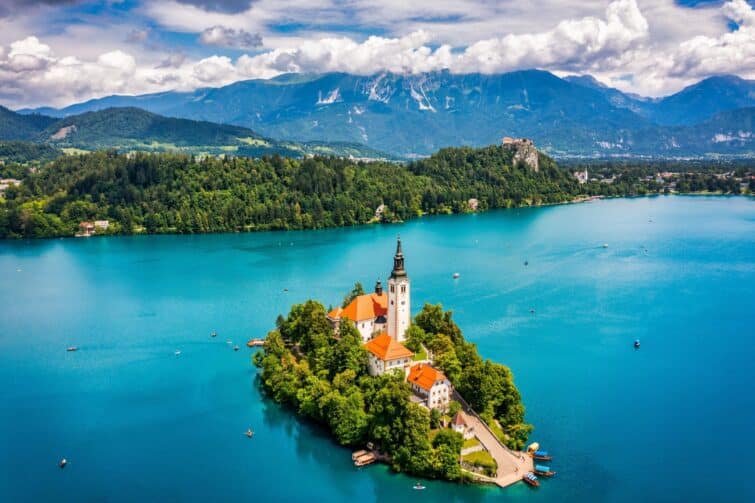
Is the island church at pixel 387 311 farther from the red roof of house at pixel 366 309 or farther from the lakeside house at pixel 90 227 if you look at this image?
the lakeside house at pixel 90 227

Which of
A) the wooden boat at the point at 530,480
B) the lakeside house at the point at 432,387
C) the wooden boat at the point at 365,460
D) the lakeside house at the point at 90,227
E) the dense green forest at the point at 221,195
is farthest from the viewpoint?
the dense green forest at the point at 221,195

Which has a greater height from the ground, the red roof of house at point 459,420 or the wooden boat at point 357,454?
the red roof of house at point 459,420

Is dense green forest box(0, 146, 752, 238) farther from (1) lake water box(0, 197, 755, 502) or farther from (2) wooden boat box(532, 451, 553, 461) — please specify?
(2) wooden boat box(532, 451, 553, 461)

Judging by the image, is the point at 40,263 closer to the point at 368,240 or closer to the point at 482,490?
the point at 368,240

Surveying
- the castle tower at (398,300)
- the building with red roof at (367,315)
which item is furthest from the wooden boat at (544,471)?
the building with red roof at (367,315)

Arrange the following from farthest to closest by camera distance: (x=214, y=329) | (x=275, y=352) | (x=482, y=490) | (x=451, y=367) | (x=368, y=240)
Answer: (x=368, y=240) < (x=214, y=329) < (x=275, y=352) < (x=451, y=367) < (x=482, y=490)

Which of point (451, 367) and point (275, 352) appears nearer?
point (451, 367)

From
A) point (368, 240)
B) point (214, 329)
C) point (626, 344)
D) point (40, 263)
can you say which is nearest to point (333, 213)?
point (368, 240)
